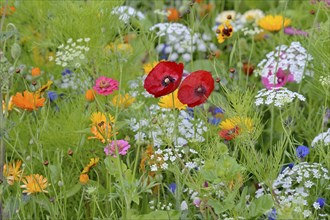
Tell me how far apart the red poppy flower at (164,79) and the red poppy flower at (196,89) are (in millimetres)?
47

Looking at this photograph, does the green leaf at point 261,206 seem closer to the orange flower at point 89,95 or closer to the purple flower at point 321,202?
the purple flower at point 321,202

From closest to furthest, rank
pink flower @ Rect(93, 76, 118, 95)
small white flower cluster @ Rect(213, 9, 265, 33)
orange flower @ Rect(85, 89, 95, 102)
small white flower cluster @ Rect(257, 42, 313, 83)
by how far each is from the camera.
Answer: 1. pink flower @ Rect(93, 76, 118, 95)
2. orange flower @ Rect(85, 89, 95, 102)
3. small white flower cluster @ Rect(257, 42, 313, 83)
4. small white flower cluster @ Rect(213, 9, 265, 33)

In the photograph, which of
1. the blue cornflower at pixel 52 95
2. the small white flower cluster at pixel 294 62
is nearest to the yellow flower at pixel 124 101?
the blue cornflower at pixel 52 95

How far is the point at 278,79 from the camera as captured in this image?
2.42 meters

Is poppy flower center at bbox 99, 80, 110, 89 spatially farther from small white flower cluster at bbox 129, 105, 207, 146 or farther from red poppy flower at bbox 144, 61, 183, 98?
red poppy flower at bbox 144, 61, 183, 98

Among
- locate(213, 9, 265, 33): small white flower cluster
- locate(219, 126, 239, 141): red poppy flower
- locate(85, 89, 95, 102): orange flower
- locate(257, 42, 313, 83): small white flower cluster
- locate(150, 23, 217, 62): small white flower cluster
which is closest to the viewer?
locate(219, 126, 239, 141): red poppy flower

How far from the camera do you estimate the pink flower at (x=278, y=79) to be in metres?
2.30

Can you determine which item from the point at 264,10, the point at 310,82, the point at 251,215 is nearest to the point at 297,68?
the point at 310,82

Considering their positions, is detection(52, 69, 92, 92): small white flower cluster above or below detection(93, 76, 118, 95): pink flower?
below

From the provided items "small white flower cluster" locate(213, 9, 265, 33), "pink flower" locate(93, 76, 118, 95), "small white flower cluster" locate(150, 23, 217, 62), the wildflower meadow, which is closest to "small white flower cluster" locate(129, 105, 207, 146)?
Result: the wildflower meadow

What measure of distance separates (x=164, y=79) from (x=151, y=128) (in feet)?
1.01

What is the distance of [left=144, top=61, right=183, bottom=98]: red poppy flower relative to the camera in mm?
1631

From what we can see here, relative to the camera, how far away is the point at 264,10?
11.2 ft

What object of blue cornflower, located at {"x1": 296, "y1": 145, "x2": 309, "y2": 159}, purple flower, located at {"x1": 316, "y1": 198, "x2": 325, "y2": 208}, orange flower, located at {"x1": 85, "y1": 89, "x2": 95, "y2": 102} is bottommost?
purple flower, located at {"x1": 316, "y1": 198, "x2": 325, "y2": 208}
